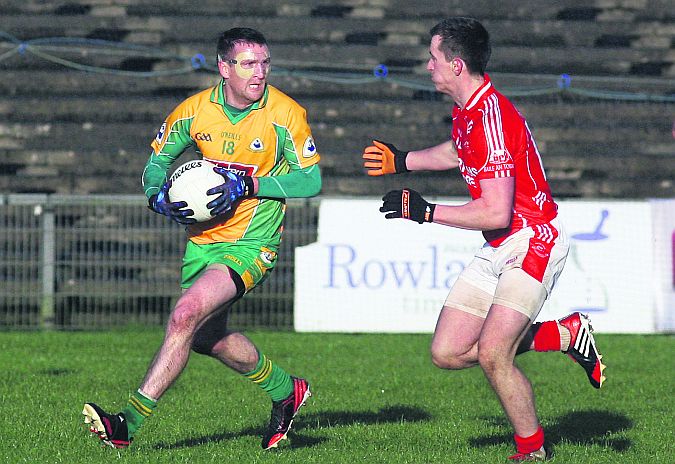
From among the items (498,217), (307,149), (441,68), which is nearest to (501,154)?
(498,217)

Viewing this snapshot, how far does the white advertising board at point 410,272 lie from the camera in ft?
43.1

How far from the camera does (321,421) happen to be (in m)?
7.76

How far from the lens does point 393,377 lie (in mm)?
9992

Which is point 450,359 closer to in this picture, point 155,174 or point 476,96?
point 476,96

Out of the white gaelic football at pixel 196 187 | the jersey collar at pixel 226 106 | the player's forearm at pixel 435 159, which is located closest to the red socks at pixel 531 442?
the player's forearm at pixel 435 159

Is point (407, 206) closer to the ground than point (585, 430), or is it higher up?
higher up

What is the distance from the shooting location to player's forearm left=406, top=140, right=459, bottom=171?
7.01m

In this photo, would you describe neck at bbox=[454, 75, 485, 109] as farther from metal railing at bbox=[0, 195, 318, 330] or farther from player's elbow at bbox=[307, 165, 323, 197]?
metal railing at bbox=[0, 195, 318, 330]

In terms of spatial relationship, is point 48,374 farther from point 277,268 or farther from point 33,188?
point 33,188

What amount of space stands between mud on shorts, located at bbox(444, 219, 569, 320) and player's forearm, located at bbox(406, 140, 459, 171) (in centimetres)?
60

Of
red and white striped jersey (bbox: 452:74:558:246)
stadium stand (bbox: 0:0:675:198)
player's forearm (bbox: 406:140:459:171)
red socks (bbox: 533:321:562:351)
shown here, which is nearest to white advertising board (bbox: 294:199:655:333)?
stadium stand (bbox: 0:0:675:198)

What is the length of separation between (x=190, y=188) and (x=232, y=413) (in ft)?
6.44

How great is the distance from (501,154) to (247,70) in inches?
58.1

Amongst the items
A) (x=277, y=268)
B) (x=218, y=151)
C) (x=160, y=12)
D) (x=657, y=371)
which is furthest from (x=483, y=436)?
(x=160, y=12)
